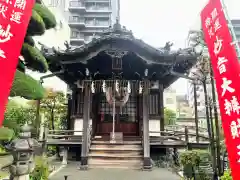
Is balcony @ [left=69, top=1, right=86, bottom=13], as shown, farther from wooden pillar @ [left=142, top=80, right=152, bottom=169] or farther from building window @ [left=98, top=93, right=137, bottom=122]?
wooden pillar @ [left=142, top=80, right=152, bottom=169]

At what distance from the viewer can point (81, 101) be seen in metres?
12.9

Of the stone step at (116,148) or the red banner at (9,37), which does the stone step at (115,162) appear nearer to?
the stone step at (116,148)

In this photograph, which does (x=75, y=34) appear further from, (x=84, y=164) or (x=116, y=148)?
(x=84, y=164)

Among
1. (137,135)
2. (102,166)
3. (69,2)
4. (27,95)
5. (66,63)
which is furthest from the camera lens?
(69,2)

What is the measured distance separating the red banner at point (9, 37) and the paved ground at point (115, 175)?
5516 millimetres

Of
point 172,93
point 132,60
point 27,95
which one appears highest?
point 172,93

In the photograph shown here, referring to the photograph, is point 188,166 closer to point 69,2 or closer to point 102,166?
point 102,166

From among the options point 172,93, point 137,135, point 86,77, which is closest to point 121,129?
point 137,135

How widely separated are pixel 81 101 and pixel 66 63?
3.30 meters

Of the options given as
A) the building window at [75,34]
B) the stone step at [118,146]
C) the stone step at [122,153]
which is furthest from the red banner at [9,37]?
the building window at [75,34]

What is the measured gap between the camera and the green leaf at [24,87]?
14.6ft

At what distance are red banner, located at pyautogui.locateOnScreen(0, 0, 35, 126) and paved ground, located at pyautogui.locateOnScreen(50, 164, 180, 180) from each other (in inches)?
217

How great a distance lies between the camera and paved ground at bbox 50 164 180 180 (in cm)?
784

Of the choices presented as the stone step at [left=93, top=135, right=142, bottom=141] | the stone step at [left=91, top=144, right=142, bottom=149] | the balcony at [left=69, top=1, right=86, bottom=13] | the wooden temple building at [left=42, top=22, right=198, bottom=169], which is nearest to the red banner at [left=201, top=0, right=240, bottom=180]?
the wooden temple building at [left=42, top=22, right=198, bottom=169]
